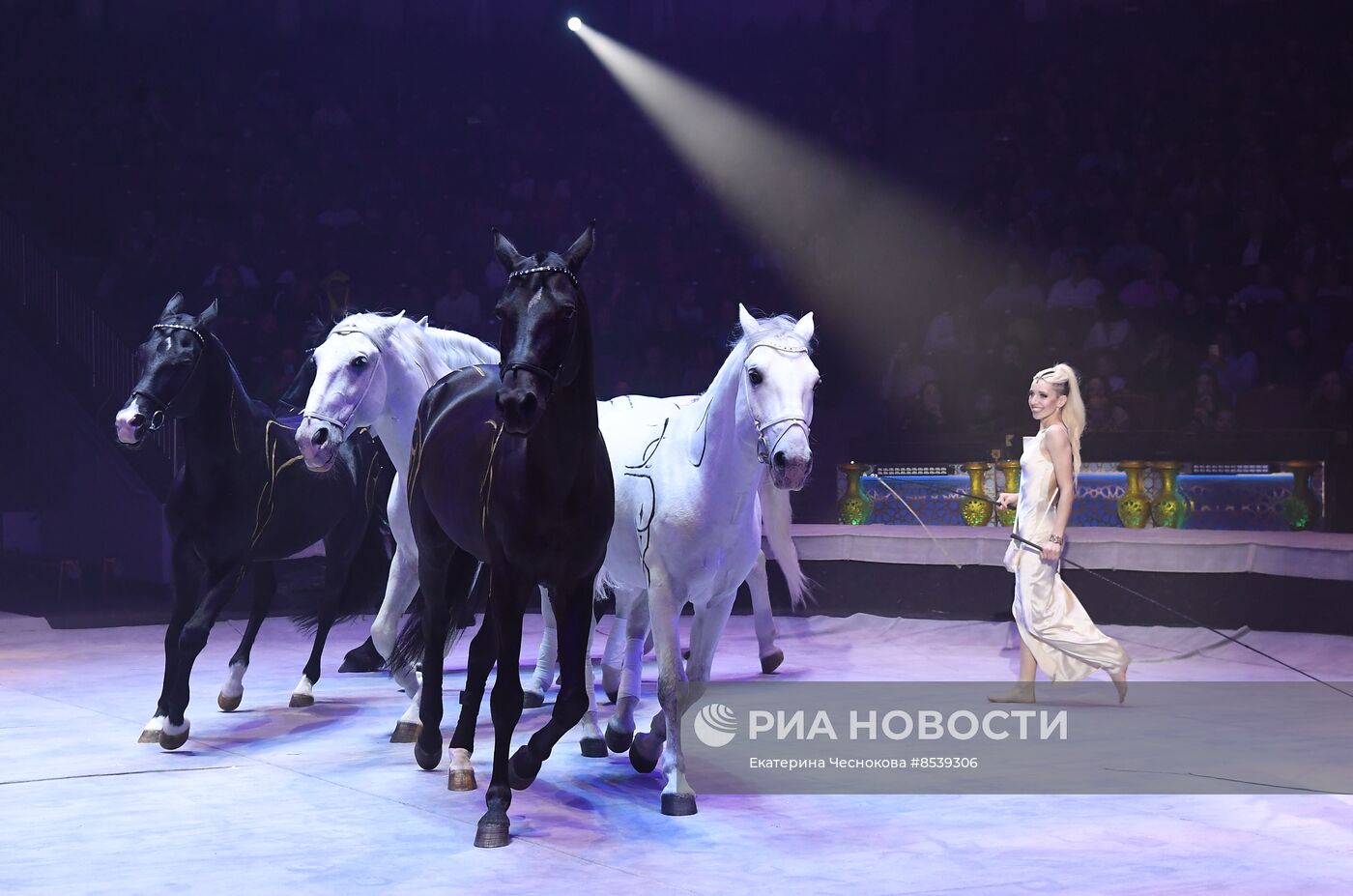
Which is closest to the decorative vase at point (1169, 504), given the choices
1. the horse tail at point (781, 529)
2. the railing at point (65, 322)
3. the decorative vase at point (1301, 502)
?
the decorative vase at point (1301, 502)

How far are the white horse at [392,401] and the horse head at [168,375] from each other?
0.56 metres

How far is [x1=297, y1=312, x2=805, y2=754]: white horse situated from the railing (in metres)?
7.00

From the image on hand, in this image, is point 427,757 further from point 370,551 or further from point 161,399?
point 370,551

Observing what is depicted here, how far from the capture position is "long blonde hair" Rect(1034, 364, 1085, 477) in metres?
7.05

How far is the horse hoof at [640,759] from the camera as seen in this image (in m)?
5.32

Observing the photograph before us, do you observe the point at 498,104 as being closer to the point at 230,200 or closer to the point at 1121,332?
the point at 230,200

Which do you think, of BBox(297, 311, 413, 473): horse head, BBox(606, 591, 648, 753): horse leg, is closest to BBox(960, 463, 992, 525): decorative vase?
BBox(606, 591, 648, 753): horse leg

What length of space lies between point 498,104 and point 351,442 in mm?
11111

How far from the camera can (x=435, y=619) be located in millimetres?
5395

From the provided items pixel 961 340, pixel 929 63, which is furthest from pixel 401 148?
pixel 961 340

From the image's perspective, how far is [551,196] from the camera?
55.1 feet

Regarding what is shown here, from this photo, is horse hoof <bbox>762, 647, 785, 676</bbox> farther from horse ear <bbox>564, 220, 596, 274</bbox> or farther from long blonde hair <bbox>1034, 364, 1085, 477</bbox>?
horse ear <bbox>564, 220, 596, 274</bbox>

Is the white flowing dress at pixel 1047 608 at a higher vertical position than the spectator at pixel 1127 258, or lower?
lower

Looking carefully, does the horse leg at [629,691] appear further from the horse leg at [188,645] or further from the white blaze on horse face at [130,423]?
the white blaze on horse face at [130,423]
